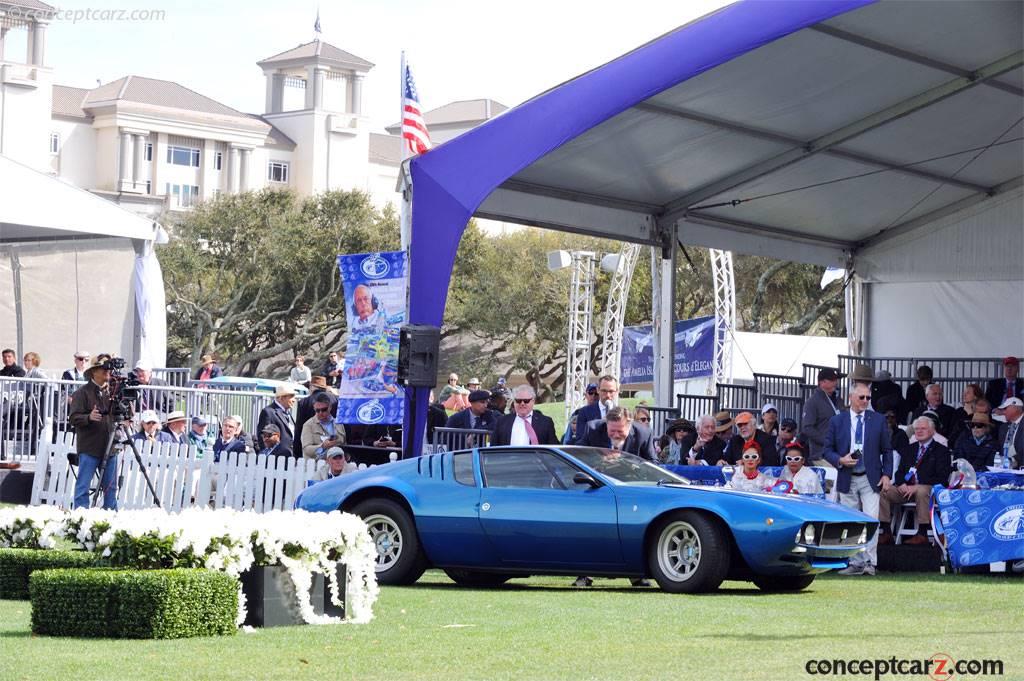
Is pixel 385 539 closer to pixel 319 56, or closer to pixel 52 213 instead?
pixel 52 213

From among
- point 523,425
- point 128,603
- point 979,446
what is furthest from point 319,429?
point 128,603

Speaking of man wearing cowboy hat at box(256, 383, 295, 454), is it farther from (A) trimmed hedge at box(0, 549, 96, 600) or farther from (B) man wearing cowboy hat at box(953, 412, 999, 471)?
(B) man wearing cowboy hat at box(953, 412, 999, 471)

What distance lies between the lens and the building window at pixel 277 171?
126 meters

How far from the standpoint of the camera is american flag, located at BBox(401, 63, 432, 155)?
62.0 ft

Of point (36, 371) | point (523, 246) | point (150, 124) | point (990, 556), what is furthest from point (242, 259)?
point (990, 556)

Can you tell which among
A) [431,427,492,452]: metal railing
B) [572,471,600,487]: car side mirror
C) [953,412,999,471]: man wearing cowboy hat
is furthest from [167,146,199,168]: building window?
[572,471,600,487]: car side mirror

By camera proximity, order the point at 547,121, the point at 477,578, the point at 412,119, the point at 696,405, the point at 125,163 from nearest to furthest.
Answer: the point at 477,578
the point at 547,121
the point at 412,119
the point at 696,405
the point at 125,163

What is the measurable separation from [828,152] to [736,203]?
1629 mm

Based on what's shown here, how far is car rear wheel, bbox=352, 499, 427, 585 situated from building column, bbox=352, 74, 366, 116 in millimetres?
121952

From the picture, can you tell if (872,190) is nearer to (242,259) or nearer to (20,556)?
(20,556)

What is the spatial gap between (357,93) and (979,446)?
12294 centimetres

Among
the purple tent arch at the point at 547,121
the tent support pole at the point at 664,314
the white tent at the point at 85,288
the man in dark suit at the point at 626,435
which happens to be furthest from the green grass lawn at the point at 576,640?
the white tent at the point at 85,288

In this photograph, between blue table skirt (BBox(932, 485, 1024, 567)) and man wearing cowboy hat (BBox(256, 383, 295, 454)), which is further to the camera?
man wearing cowboy hat (BBox(256, 383, 295, 454))

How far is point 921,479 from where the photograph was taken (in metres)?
15.5
